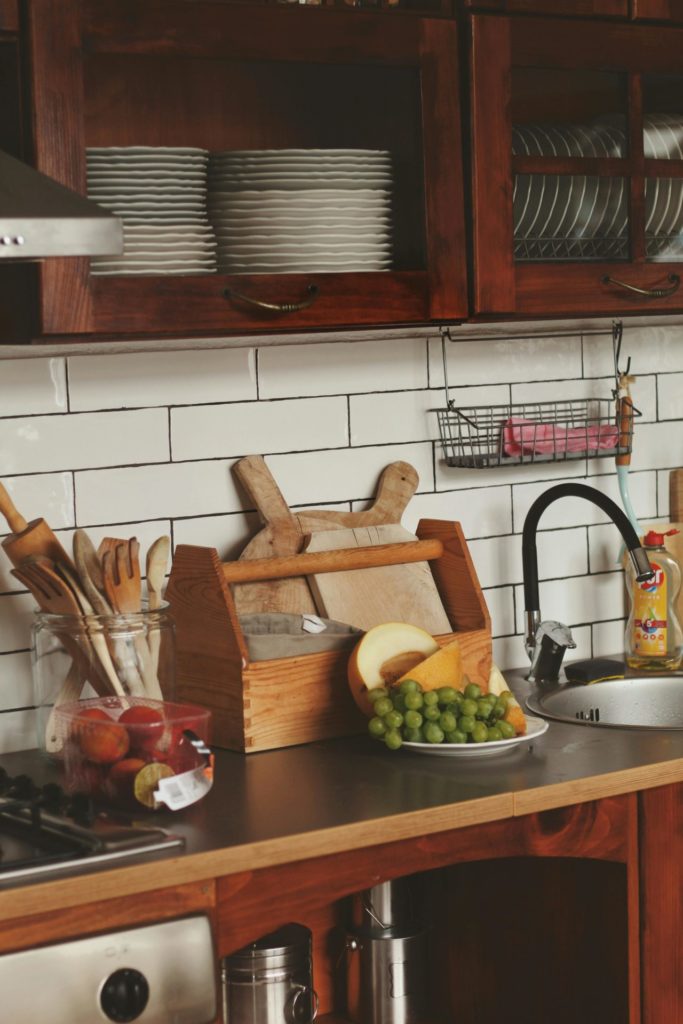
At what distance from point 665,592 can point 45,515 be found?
3.72ft

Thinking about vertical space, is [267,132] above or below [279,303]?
above

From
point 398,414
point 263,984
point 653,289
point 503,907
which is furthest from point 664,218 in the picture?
point 263,984

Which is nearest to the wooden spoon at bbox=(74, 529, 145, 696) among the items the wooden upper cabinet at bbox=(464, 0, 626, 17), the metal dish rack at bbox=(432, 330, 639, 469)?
the metal dish rack at bbox=(432, 330, 639, 469)

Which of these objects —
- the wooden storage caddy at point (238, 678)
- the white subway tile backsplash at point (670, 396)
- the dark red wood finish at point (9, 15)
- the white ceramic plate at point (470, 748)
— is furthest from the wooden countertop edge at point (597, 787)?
the dark red wood finish at point (9, 15)

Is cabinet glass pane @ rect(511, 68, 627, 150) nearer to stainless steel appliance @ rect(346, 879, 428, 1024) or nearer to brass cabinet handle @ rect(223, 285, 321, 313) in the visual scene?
brass cabinet handle @ rect(223, 285, 321, 313)

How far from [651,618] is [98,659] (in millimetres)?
1092

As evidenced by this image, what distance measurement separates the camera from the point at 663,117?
2342 millimetres

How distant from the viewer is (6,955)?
1.54 m

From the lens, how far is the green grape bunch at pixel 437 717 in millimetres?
2002

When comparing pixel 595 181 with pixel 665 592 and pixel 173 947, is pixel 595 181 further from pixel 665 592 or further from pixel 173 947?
pixel 173 947

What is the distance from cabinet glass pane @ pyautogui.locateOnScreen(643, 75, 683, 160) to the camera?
91.4 inches

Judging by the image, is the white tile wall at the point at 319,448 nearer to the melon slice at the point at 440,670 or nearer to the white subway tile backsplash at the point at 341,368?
the white subway tile backsplash at the point at 341,368

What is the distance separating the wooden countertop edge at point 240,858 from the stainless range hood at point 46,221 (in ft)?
2.29

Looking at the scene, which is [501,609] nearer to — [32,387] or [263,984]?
[263,984]
